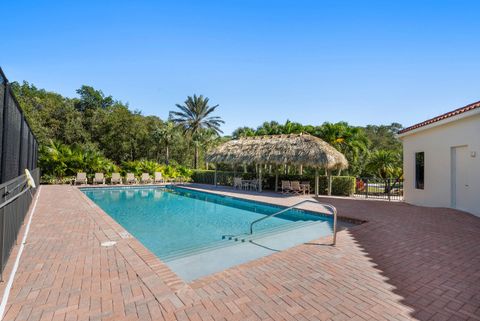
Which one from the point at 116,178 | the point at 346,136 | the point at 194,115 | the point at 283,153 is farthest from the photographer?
the point at 194,115

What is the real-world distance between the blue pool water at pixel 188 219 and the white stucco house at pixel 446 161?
4.99m

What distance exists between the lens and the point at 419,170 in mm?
11477

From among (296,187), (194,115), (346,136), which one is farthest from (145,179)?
(346,136)

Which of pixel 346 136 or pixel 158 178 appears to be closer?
pixel 158 178

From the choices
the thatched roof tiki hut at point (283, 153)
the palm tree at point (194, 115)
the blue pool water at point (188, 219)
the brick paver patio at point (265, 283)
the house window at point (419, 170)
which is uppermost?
the palm tree at point (194, 115)

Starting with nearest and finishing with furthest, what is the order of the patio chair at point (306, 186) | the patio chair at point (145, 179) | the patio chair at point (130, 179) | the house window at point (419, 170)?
1. the house window at point (419, 170)
2. the patio chair at point (306, 186)
3. the patio chair at point (130, 179)
4. the patio chair at point (145, 179)

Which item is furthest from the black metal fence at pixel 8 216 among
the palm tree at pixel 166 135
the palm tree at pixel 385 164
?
the palm tree at pixel 166 135

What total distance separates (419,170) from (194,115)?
28791 millimetres

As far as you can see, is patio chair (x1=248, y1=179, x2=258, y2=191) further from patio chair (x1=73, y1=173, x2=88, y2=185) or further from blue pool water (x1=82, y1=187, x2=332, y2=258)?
patio chair (x1=73, y1=173, x2=88, y2=185)

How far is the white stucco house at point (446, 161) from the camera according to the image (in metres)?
8.65

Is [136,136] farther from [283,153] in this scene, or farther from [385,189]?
[385,189]

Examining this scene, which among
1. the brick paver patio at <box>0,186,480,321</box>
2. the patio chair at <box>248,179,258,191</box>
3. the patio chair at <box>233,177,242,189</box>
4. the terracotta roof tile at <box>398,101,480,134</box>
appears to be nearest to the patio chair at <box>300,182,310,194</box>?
the patio chair at <box>248,179,258,191</box>

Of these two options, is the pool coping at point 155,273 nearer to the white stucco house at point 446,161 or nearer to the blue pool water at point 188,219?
the blue pool water at point 188,219

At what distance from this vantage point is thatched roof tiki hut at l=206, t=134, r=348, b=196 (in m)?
15.5
